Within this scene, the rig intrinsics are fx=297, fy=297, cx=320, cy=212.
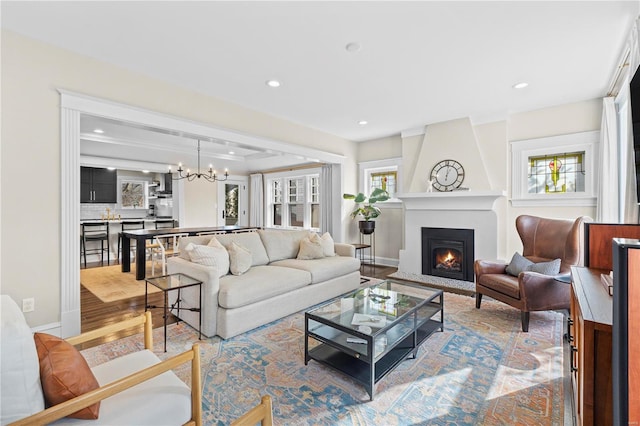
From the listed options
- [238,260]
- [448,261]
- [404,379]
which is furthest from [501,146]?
[238,260]

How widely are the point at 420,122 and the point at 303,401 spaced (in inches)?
184

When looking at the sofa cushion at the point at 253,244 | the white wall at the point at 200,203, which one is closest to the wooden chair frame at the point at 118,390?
the sofa cushion at the point at 253,244

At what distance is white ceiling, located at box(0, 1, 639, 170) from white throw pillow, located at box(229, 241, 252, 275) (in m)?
1.99

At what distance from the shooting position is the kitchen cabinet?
709 cm

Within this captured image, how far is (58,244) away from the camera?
109 inches

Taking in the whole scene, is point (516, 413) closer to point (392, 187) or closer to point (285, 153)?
point (285, 153)

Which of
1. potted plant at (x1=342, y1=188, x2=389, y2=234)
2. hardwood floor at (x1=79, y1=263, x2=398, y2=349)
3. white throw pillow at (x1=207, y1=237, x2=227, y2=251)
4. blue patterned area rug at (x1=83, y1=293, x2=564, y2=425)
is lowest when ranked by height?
blue patterned area rug at (x1=83, y1=293, x2=564, y2=425)

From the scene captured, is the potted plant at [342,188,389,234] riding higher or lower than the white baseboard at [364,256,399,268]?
higher

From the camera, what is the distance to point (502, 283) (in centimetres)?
316

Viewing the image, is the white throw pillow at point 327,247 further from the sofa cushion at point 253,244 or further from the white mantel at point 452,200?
the white mantel at point 452,200

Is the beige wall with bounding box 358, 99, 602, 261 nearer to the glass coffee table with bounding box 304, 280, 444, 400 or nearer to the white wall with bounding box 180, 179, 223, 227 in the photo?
the glass coffee table with bounding box 304, 280, 444, 400

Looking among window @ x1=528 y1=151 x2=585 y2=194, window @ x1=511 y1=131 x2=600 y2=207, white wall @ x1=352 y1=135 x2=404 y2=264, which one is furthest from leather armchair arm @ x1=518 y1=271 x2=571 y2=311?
white wall @ x1=352 y1=135 x2=404 y2=264

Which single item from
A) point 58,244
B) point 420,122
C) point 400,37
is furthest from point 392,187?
point 58,244

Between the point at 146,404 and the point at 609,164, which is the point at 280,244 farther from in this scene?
the point at 609,164
